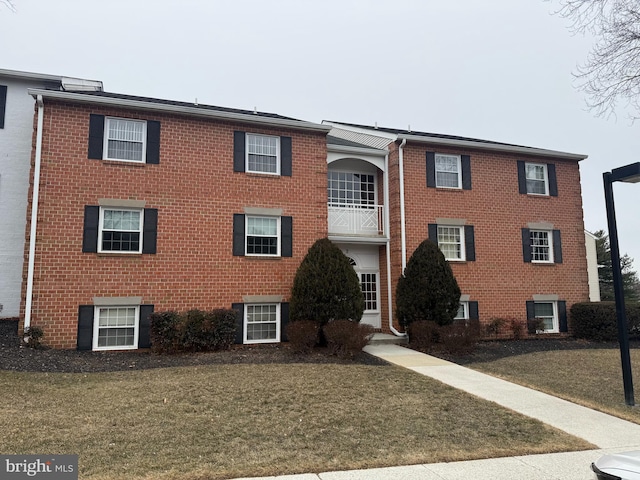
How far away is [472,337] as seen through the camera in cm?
1294

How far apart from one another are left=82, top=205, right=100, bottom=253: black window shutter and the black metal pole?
11.9 metres

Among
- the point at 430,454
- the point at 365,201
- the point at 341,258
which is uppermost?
the point at 365,201

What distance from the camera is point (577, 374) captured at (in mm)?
10531

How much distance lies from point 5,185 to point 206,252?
23.7ft

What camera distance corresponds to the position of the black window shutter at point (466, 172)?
1677cm

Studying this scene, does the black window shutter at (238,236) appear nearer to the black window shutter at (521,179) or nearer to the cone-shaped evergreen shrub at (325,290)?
the cone-shaped evergreen shrub at (325,290)

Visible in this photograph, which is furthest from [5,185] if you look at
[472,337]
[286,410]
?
[472,337]

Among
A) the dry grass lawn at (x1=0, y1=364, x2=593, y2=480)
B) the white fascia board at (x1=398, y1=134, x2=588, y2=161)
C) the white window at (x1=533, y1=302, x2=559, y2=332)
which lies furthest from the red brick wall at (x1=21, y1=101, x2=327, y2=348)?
the white window at (x1=533, y1=302, x2=559, y2=332)

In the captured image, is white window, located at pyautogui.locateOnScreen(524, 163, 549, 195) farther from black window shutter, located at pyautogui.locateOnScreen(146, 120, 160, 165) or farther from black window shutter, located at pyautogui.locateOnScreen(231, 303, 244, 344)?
black window shutter, located at pyautogui.locateOnScreen(146, 120, 160, 165)

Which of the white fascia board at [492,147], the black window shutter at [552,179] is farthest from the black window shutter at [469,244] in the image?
the black window shutter at [552,179]

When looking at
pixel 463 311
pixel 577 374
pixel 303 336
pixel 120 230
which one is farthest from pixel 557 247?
pixel 120 230

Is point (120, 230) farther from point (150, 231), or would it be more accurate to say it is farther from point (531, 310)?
point (531, 310)

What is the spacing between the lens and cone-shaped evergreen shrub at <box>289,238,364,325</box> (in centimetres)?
1264

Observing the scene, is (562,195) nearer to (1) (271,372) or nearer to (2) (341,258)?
(2) (341,258)
